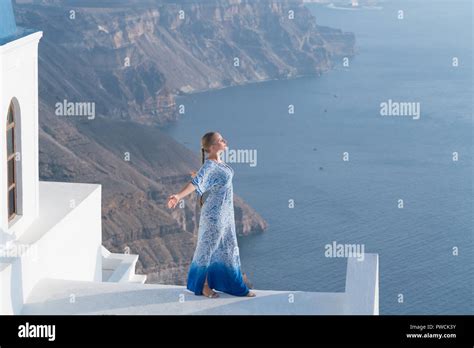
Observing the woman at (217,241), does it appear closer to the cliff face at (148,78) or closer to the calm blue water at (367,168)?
the calm blue water at (367,168)

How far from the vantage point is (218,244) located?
5.20 m

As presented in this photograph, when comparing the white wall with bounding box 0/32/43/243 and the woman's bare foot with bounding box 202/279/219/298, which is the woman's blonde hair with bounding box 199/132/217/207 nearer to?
the woman's bare foot with bounding box 202/279/219/298

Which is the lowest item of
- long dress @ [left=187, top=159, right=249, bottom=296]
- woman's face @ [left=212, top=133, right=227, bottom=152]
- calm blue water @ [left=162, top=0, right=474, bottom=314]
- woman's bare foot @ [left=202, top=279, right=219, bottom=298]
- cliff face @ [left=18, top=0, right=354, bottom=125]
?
woman's bare foot @ [left=202, top=279, right=219, bottom=298]

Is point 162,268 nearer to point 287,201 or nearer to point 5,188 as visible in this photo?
point 287,201

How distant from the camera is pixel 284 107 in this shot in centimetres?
5897

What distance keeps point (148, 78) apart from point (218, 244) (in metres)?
57.3

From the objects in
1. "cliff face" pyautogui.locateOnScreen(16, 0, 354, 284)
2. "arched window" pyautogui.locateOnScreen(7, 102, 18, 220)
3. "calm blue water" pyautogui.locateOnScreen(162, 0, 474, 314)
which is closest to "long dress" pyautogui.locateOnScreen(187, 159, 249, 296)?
"arched window" pyautogui.locateOnScreen(7, 102, 18, 220)

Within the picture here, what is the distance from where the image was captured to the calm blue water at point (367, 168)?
35.6m

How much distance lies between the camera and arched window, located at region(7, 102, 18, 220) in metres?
5.97

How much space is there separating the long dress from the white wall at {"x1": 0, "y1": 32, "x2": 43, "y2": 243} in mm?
1232

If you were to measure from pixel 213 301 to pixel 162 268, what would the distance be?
34689mm

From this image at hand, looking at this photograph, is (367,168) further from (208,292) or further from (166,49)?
(208,292)

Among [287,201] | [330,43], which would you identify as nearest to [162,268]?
[287,201]

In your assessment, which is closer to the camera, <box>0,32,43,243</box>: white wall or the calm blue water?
<box>0,32,43,243</box>: white wall
